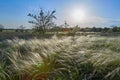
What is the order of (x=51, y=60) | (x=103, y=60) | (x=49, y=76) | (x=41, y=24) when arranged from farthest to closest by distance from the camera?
(x=41, y=24), (x=51, y=60), (x=103, y=60), (x=49, y=76)

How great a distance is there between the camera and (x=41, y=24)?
81.5 ft

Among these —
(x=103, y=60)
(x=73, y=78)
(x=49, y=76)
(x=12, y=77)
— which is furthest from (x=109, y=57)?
(x=12, y=77)

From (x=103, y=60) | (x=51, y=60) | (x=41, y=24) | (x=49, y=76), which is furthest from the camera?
(x=41, y=24)

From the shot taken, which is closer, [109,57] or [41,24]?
[109,57]

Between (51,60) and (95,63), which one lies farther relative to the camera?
(51,60)

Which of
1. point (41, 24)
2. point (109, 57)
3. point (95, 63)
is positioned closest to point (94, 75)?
point (95, 63)

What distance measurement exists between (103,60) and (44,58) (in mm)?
1089

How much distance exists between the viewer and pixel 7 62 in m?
5.21

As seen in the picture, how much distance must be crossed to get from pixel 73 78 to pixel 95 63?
446mm

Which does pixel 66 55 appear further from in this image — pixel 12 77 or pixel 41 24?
pixel 41 24

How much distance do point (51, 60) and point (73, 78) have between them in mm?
708

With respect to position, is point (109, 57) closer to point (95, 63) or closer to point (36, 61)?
point (95, 63)

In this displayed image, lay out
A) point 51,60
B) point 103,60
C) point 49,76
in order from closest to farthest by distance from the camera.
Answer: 1. point 49,76
2. point 103,60
3. point 51,60

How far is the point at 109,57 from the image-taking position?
15.4 ft
